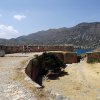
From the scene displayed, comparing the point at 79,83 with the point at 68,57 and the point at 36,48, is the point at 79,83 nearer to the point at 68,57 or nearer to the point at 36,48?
the point at 68,57

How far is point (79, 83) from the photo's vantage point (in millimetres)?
22016

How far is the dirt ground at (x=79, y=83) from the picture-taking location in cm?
1801

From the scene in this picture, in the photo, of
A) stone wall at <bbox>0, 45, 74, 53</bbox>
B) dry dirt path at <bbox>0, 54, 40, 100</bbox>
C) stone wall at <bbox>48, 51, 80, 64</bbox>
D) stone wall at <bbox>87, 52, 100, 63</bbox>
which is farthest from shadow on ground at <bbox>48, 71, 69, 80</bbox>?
dry dirt path at <bbox>0, 54, 40, 100</bbox>

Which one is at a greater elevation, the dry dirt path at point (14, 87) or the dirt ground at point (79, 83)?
the dry dirt path at point (14, 87)

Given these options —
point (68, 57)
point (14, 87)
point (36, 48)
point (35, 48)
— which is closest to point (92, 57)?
point (68, 57)

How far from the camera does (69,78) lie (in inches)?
957

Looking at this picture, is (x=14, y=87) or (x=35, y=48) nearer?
(x=14, y=87)

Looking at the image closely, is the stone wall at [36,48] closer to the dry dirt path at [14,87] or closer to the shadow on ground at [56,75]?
the shadow on ground at [56,75]

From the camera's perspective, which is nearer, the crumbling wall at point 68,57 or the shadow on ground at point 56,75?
the shadow on ground at point 56,75

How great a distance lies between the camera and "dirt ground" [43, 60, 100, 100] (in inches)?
709

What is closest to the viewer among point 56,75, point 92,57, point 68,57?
point 56,75

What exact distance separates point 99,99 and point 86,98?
29.7 inches

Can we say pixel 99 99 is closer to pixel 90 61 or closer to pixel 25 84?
pixel 25 84

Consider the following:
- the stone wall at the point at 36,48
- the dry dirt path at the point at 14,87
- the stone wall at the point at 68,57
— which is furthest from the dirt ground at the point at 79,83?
the dry dirt path at the point at 14,87
